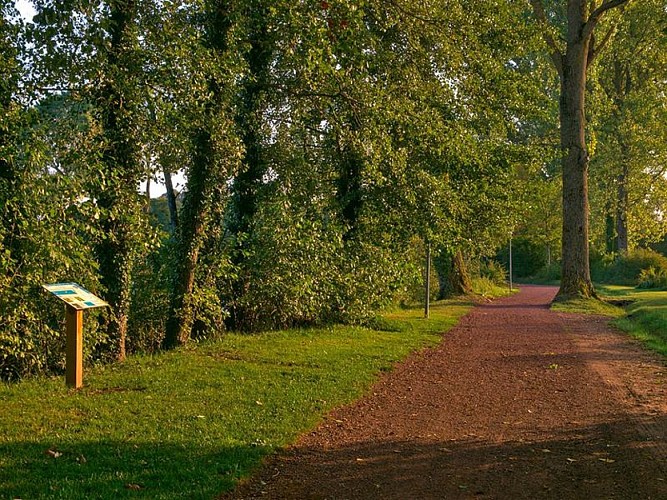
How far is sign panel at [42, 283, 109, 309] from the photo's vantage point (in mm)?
8039

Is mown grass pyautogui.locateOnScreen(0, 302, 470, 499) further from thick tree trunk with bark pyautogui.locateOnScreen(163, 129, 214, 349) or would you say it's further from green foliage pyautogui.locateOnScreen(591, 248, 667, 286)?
green foliage pyautogui.locateOnScreen(591, 248, 667, 286)

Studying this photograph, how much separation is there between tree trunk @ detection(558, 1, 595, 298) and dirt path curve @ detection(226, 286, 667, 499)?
1468 centimetres

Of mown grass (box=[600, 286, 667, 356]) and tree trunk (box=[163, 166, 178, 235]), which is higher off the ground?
tree trunk (box=[163, 166, 178, 235])

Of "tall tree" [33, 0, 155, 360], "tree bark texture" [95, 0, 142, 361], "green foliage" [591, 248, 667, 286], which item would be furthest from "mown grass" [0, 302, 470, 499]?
"green foliage" [591, 248, 667, 286]

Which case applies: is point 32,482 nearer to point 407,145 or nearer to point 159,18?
point 159,18

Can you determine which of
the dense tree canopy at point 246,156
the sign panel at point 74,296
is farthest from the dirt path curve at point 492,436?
the dense tree canopy at point 246,156

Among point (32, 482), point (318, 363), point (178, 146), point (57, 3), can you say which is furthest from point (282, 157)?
point (32, 482)

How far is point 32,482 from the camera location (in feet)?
17.4

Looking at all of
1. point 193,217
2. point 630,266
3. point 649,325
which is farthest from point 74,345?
point 630,266

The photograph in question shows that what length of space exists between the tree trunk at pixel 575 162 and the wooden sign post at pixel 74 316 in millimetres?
21664

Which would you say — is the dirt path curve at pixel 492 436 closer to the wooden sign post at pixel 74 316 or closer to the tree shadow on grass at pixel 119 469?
the tree shadow on grass at pixel 119 469

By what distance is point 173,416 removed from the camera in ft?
24.9

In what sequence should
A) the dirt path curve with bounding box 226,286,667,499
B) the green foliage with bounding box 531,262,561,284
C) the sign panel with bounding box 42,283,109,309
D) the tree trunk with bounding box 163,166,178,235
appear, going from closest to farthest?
the dirt path curve with bounding box 226,286,667,499 < the sign panel with bounding box 42,283,109,309 < the tree trunk with bounding box 163,166,178,235 < the green foliage with bounding box 531,262,561,284

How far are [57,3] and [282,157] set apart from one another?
722 centimetres
